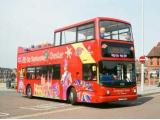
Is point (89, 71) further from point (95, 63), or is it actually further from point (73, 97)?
point (73, 97)

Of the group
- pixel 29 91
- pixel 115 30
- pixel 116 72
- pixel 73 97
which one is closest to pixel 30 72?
pixel 29 91

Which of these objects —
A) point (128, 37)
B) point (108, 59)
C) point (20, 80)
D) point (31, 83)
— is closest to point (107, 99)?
point (108, 59)

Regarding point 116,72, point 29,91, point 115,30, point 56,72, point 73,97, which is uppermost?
point 115,30

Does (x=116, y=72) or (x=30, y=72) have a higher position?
(x=30, y=72)

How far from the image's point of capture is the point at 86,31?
62.4 ft

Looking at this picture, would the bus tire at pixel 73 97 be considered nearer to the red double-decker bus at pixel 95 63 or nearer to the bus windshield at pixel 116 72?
the red double-decker bus at pixel 95 63

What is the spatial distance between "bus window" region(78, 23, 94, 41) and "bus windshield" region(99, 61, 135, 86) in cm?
168

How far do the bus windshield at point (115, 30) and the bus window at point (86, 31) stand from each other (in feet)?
1.87

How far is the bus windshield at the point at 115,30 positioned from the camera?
1836 centimetres

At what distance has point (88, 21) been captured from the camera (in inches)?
744

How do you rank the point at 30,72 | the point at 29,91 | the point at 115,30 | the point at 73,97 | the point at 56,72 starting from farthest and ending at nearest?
the point at 29,91 → the point at 30,72 → the point at 56,72 → the point at 73,97 → the point at 115,30

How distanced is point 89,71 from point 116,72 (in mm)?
1343

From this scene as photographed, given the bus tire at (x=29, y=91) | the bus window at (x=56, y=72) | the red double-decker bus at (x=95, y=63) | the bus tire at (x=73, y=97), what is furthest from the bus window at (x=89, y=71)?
the bus tire at (x=29, y=91)

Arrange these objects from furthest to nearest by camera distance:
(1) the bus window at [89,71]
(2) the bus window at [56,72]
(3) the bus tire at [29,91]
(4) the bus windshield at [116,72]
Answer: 1. (3) the bus tire at [29,91]
2. (2) the bus window at [56,72]
3. (1) the bus window at [89,71]
4. (4) the bus windshield at [116,72]
